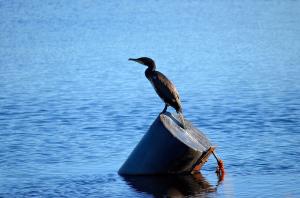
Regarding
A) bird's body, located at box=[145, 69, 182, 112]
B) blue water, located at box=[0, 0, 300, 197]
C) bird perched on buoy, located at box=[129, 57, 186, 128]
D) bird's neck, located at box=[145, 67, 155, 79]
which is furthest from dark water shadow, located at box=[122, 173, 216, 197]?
bird's neck, located at box=[145, 67, 155, 79]

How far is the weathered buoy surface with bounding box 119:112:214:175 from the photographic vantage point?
13.2 m

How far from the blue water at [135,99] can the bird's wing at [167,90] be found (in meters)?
1.24

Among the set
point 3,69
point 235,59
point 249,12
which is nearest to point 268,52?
point 235,59

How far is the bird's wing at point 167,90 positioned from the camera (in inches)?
538

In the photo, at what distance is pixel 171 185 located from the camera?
13469mm

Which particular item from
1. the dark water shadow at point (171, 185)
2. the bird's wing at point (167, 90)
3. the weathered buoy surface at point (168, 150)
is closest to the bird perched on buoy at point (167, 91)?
the bird's wing at point (167, 90)

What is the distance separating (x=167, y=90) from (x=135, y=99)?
9508 mm

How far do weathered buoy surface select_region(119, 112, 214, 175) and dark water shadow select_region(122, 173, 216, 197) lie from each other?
101 mm

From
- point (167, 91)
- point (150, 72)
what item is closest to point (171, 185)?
point (167, 91)

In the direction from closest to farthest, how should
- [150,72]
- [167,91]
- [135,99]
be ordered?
[167,91] → [150,72] → [135,99]

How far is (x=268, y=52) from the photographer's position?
34500mm

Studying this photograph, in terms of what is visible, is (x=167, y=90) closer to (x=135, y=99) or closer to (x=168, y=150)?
(x=168, y=150)

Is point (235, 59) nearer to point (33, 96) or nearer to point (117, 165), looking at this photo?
point (33, 96)

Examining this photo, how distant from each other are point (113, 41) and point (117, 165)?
24952mm
